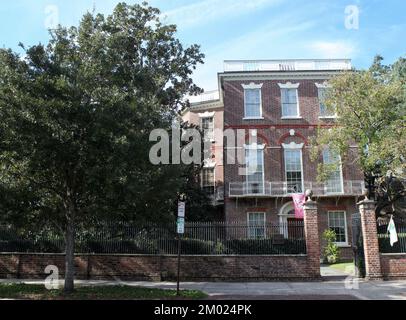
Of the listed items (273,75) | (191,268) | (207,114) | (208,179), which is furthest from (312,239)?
(207,114)

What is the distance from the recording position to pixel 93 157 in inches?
489

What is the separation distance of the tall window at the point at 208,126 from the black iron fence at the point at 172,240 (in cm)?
1577

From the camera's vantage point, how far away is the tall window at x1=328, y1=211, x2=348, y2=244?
28.0 m

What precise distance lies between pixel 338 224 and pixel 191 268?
14.3 m

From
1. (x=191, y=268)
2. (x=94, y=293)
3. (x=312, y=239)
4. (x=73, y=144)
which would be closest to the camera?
(x=73, y=144)

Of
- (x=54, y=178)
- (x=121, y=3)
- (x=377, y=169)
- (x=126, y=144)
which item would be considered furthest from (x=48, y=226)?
(x=377, y=169)

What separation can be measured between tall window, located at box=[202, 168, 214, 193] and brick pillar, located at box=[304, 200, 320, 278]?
53.5ft

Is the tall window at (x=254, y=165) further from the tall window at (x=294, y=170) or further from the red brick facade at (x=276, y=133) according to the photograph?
the tall window at (x=294, y=170)

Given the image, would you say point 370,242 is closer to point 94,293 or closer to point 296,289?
point 296,289

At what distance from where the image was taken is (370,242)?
16.8m

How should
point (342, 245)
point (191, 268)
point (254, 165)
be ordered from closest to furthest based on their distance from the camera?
point (191, 268) → point (342, 245) → point (254, 165)

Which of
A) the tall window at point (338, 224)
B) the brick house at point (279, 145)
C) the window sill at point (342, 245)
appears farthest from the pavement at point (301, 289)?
the brick house at point (279, 145)
